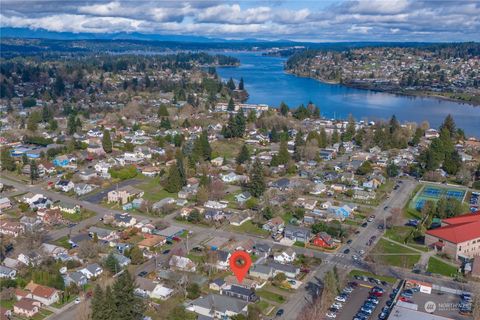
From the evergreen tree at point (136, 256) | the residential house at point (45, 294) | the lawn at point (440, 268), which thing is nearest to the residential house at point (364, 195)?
the lawn at point (440, 268)

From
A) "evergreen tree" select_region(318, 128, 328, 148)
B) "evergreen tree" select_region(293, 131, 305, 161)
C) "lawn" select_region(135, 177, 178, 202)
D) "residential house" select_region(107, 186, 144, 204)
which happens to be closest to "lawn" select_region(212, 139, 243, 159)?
"evergreen tree" select_region(293, 131, 305, 161)

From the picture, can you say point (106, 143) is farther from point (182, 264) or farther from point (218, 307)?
point (218, 307)

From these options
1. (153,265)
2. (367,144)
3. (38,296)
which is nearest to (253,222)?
(153,265)

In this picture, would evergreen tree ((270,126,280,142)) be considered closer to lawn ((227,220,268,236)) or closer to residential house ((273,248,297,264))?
lawn ((227,220,268,236))

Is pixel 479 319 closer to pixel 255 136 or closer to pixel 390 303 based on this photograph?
pixel 390 303

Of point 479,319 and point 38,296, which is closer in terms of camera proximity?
point 479,319

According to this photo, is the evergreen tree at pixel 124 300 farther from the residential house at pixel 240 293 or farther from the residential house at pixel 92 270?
the residential house at pixel 92 270
